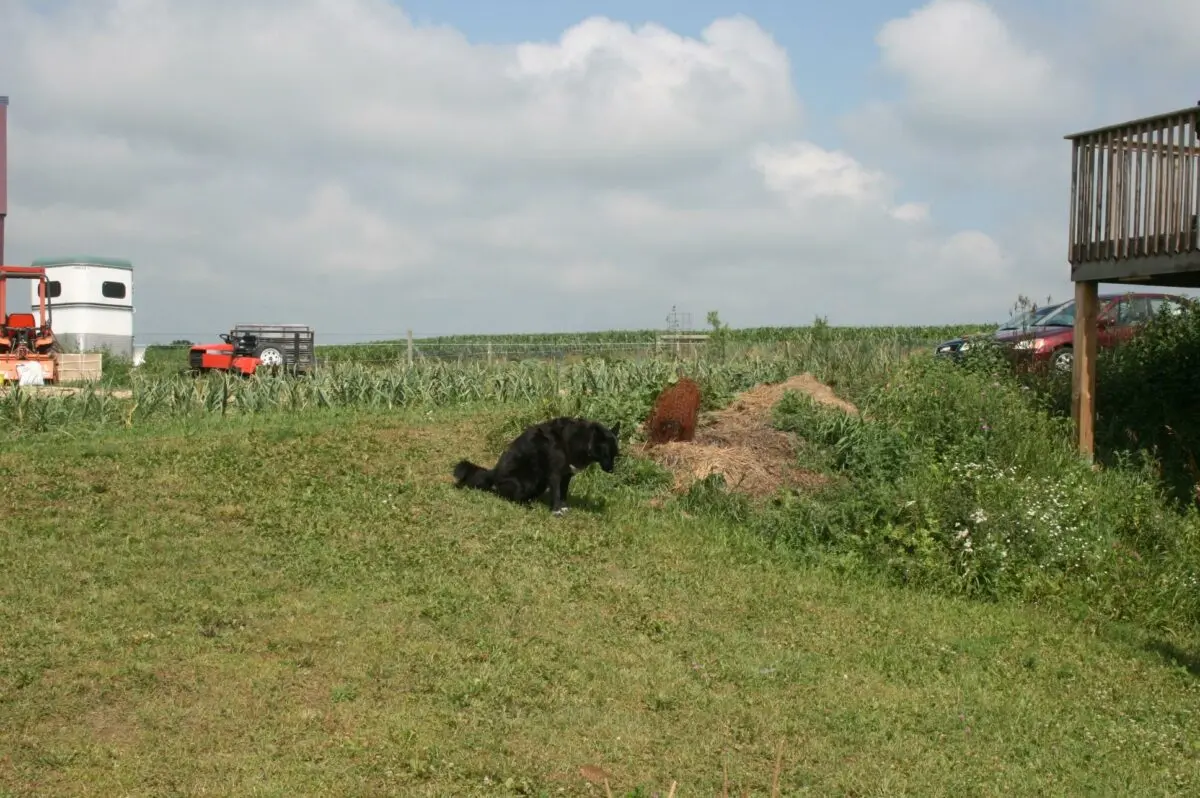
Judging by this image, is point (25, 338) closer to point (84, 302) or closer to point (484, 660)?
point (84, 302)

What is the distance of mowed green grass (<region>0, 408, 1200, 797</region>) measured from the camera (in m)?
6.18

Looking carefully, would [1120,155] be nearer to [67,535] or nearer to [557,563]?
[557,563]

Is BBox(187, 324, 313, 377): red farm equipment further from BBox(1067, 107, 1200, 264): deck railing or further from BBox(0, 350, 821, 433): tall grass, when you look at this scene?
BBox(1067, 107, 1200, 264): deck railing

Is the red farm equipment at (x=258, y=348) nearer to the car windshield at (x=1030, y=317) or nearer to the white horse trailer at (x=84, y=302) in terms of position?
the white horse trailer at (x=84, y=302)

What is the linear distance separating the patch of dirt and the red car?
5.58 metres

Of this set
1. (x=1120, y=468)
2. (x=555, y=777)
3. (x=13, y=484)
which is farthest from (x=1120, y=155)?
(x=13, y=484)

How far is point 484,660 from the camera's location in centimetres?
757

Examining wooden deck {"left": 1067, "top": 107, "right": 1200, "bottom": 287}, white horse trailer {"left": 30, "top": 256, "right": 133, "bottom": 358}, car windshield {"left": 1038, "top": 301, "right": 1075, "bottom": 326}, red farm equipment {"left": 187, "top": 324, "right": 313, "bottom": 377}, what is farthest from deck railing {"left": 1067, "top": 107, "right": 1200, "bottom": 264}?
white horse trailer {"left": 30, "top": 256, "right": 133, "bottom": 358}

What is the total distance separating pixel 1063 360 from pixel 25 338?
2262 cm

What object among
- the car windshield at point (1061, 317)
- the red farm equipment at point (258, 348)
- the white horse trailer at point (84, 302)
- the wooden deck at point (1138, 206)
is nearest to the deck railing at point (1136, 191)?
the wooden deck at point (1138, 206)

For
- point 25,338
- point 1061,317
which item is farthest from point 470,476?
point 25,338

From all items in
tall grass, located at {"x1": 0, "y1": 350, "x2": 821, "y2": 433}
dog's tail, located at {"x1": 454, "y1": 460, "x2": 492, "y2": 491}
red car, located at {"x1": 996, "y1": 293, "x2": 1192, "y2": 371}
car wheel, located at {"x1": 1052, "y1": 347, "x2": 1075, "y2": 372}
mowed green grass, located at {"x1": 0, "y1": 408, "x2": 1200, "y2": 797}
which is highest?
red car, located at {"x1": 996, "y1": 293, "x2": 1192, "y2": 371}

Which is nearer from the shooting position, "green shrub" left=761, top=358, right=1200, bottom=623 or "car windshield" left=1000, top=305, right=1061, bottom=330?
"green shrub" left=761, top=358, right=1200, bottom=623

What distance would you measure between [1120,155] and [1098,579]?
7.06 meters
